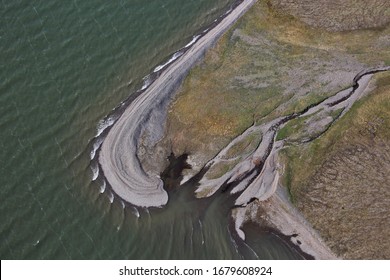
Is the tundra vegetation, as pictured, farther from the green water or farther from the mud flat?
the green water

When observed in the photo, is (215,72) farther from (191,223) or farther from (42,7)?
(42,7)

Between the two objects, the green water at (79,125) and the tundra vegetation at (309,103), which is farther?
the tundra vegetation at (309,103)

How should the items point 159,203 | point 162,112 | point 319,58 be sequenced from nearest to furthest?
point 159,203
point 162,112
point 319,58

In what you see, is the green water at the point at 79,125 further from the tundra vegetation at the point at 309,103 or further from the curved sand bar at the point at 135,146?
the tundra vegetation at the point at 309,103

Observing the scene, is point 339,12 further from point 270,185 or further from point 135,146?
point 135,146

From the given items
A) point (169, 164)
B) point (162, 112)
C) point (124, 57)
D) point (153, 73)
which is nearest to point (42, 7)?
point (124, 57)

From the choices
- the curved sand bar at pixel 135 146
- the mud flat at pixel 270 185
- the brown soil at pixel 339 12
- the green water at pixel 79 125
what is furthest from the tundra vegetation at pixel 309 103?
the green water at pixel 79 125

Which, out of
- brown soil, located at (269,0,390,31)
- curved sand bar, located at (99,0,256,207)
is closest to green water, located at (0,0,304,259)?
curved sand bar, located at (99,0,256,207)

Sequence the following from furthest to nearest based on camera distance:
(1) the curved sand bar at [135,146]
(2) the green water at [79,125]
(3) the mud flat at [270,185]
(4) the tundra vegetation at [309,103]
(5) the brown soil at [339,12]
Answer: (5) the brown soil at [339,12] < (1) the curved sand bar at [135,146] < (4) the tundra vegetation at [309,103] < (3) the mud flat at [270,185] < (2) the green water at [79,125]
